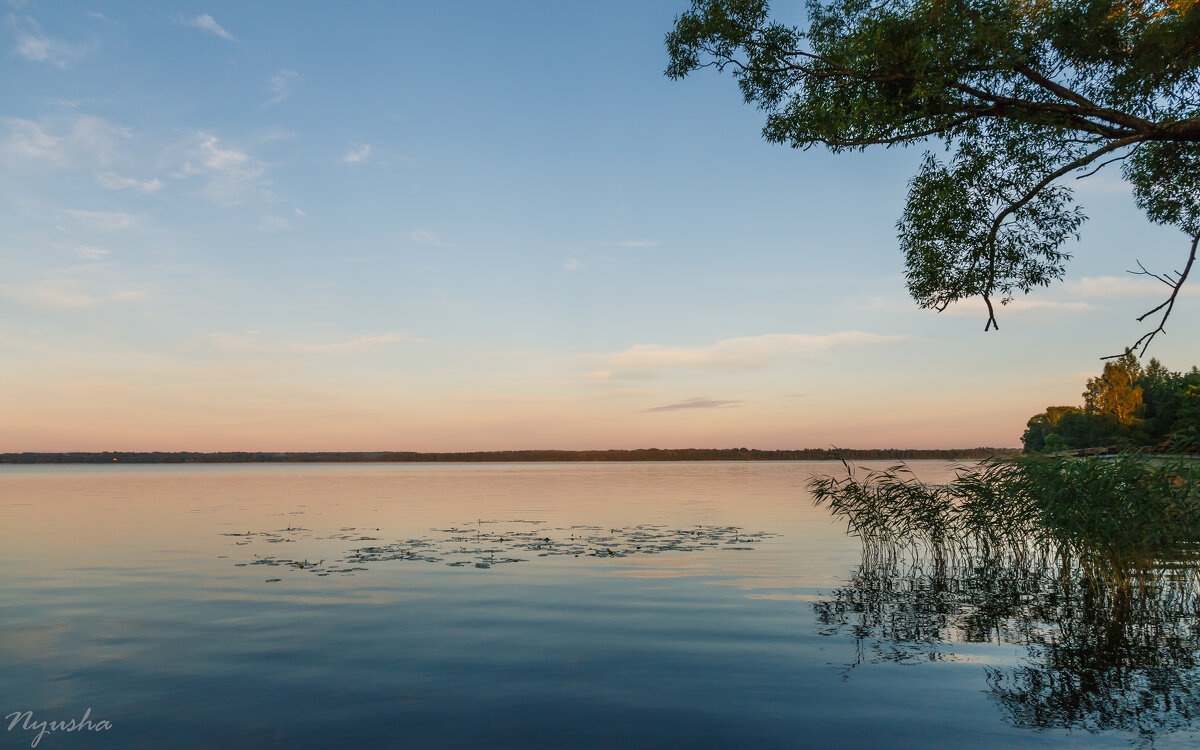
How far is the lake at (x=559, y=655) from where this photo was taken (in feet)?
31.6

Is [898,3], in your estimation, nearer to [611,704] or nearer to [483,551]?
[611,704]

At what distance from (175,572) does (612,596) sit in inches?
532

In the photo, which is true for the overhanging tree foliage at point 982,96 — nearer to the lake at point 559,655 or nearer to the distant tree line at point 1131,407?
the lake at point 559,655

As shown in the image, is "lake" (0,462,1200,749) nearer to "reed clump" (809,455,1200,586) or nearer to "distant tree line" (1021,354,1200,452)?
"reed clump" (809,455,1200,586)

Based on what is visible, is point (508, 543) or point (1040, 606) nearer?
point (1040, 606)

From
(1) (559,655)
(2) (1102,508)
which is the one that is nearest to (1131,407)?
(2) (1102,508)

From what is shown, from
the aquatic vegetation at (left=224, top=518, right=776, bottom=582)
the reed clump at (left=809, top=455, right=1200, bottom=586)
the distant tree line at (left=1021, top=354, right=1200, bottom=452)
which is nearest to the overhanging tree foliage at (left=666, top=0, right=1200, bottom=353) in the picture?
the reed clump at (left=809, top=455, right=1200, bottom=586)

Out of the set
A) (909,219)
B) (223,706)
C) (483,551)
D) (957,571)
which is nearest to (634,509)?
(483,551)

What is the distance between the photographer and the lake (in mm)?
9617

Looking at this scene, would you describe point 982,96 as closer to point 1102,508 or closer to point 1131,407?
point 1102,508

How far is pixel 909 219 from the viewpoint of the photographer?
62.1ft

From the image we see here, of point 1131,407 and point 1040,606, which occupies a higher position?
point 1131,407

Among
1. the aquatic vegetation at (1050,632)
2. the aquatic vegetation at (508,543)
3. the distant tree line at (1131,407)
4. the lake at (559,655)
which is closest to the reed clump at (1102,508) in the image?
the aquatic vegetation at (1050,632)

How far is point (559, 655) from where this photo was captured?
43.4 feet
